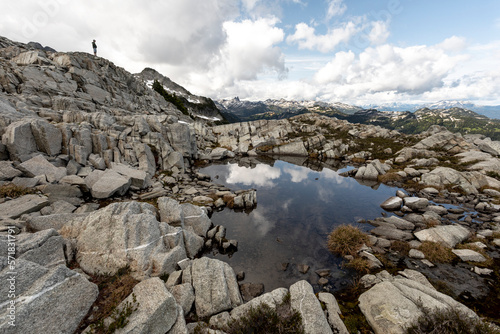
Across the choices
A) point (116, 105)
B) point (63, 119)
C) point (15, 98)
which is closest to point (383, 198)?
point (63, 119)

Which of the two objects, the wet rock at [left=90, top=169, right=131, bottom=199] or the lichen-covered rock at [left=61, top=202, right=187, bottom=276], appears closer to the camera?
the lichen-covered rock at [left=61, top=202, right=187, bottom=276]

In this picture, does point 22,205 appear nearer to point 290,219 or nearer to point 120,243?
point 120,243

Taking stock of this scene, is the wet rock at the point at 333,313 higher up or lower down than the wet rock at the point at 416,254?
higher up

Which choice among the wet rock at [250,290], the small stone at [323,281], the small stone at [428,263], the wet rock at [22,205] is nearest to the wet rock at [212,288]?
the wet rock at [250,290]

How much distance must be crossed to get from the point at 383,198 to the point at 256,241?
29.5 meters

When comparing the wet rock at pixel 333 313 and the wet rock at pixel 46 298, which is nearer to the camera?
the wet rock at pixel 46 298

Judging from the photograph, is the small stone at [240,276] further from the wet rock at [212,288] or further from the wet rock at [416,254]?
the wet rock at [416,254]

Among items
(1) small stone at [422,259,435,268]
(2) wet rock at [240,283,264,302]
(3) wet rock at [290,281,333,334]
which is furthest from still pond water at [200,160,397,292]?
(1) small stone at [422,259,435,268]

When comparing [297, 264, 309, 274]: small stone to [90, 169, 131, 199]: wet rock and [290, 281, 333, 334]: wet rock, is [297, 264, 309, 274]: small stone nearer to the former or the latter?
[290, 281, 333, 334]: wet rock

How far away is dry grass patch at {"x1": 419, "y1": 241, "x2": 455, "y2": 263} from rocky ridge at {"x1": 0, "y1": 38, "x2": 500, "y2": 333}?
2.78ft

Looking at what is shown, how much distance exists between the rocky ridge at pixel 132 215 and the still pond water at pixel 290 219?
278 centimetres

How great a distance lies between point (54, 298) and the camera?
28.1ft

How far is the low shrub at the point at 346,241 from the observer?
2053cm

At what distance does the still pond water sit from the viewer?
1853 cm
